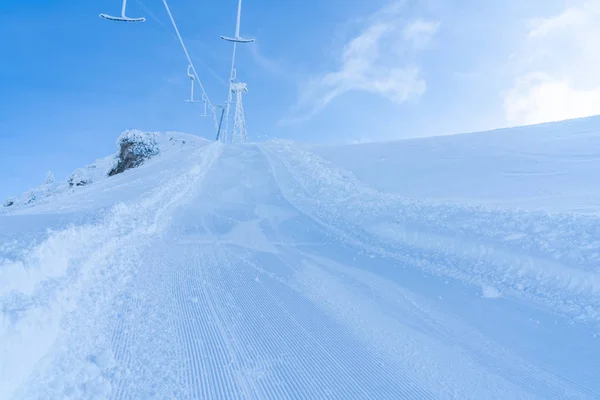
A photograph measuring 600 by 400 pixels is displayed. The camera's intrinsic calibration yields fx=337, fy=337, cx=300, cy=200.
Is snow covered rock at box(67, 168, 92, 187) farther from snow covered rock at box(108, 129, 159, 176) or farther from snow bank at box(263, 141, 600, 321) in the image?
snow bank at box(263, 141, 600, 321)

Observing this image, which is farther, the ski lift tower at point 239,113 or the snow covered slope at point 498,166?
the ski lift tower at point 239,113

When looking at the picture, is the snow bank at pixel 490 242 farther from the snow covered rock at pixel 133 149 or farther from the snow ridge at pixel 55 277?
the snow covered rock at pixel 133 149

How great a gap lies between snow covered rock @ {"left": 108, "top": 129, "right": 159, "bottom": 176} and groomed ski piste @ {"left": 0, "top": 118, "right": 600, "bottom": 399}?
19732 mm

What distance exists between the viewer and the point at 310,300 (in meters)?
4.50

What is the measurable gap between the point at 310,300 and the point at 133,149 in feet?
90.1

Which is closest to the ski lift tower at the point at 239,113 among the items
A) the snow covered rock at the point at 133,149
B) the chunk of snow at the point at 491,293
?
the snow covered rock at the point at 133,149

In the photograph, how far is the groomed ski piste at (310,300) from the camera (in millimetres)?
2930

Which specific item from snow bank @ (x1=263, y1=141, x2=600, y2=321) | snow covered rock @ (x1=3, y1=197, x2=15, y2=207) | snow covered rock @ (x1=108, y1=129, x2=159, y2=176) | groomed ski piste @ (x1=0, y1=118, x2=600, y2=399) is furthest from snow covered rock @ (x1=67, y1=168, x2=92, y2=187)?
snow bank @ (x1=263, y1=141, x2=600, y2=321)

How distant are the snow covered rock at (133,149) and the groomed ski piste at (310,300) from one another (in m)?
19.7

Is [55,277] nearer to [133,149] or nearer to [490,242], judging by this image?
[490,242]

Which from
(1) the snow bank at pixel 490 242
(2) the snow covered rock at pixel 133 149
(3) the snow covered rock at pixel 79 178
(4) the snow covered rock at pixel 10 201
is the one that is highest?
(2) the snow covered rock at pixel 133 149

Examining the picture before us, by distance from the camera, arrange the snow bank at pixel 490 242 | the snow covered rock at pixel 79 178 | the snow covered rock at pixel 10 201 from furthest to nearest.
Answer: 1. the snow covered rock at pixel 79 178
2. the snow covered rock at pixel 10 201
3. the snow bank at pixel 490 242

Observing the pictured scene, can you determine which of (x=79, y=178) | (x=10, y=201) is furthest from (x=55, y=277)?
(x=79, y=178)

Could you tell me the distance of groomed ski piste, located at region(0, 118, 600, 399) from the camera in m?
2.93
